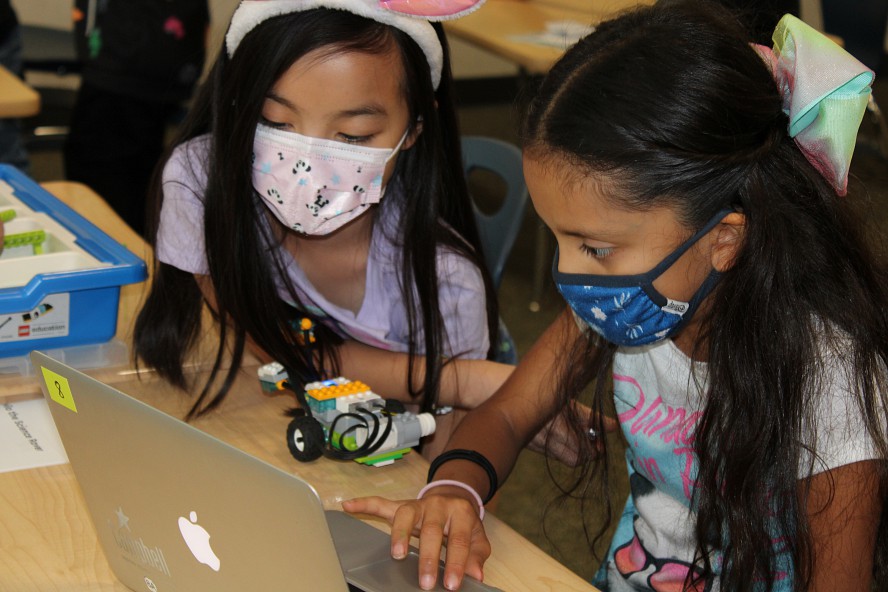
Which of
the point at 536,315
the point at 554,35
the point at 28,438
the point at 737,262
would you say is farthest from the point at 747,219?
the point at 554,35

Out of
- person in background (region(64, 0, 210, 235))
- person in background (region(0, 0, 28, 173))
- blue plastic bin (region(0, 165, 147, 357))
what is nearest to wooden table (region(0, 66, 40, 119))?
person in background (region(0, 0, 28, 173))

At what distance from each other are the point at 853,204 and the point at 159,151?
224 centimetres

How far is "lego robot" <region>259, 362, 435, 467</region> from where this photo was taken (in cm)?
116

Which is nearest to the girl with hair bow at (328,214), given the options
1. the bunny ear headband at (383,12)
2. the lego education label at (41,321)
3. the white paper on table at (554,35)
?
the bunny ear headband at (383,12)

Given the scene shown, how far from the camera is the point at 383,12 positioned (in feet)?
4.49

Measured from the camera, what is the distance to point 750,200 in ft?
3.35

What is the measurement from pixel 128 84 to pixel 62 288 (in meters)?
1.50

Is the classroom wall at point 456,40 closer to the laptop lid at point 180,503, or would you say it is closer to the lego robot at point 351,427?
the lego robot at point 351,427

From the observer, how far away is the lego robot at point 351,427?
3.82ft

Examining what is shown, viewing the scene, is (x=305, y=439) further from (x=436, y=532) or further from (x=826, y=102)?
(x=826, y=102)

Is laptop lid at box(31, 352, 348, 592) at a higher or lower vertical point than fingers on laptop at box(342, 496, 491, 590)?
higher

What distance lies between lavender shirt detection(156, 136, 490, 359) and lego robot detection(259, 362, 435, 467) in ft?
1.18

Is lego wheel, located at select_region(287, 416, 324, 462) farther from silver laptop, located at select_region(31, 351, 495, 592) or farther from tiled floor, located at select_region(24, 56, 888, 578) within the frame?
tiled floor, located at select_region(24, 56, 888, 578)

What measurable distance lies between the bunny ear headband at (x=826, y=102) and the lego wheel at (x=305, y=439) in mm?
595
